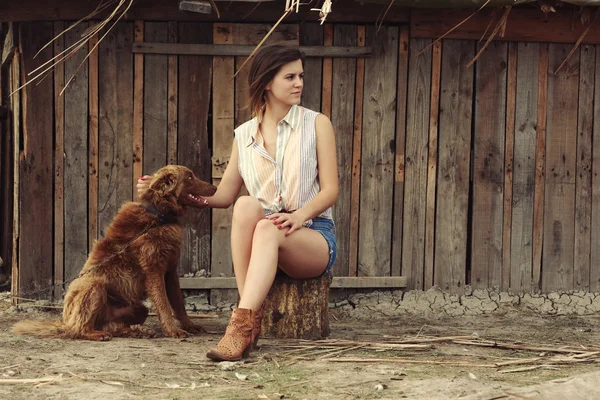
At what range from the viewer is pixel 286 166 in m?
5.23

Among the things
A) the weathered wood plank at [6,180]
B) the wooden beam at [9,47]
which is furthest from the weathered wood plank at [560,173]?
the weathered wood plank at [6,180]

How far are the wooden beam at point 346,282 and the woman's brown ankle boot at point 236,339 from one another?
258 cm

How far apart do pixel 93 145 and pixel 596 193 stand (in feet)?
13.8

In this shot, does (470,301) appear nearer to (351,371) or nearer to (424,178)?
(424,178)

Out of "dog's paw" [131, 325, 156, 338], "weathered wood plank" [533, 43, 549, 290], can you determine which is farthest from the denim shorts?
"weathered wood plank" [533, 43, 549, 290]

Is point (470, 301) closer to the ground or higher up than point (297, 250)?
closer to the ground

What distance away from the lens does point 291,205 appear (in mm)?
5219

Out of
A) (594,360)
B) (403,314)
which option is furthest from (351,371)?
(403,314)

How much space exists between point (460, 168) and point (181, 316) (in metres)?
2.75

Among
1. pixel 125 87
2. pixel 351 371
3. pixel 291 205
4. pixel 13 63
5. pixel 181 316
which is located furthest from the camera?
pixel 13 63

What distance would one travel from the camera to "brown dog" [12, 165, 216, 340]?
5.64 m

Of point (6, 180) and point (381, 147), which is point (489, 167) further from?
point (6, 180)

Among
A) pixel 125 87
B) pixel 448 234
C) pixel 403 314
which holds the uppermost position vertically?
pixel 125 87

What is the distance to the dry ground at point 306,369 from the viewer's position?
3936mm
